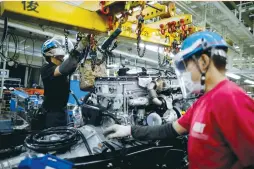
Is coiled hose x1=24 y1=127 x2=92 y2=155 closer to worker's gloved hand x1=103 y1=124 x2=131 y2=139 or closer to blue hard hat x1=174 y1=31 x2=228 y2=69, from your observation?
worker's gloved hand x1=103 y1=124 x2=131 y2=139

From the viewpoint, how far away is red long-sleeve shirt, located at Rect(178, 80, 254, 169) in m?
1.18

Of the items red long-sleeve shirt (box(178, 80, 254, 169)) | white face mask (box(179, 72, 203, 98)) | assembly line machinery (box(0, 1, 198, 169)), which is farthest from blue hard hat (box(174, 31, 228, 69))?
assembly line machinery (box(0, 1, 198, 169))

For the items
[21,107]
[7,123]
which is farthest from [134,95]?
[21,107]

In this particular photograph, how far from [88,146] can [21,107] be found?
678cm

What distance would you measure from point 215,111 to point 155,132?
919 mm

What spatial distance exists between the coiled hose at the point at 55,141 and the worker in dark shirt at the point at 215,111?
1.42 metres

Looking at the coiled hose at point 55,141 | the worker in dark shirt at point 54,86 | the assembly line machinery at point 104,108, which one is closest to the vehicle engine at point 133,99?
the assembly line machinery at point 104,108

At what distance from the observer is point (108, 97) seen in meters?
3.56

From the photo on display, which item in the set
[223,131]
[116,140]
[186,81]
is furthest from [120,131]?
[223,131]

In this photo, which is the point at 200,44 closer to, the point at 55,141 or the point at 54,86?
the point at 55,141

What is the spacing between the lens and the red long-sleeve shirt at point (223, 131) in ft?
3.88

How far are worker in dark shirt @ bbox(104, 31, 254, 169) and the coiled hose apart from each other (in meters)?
1.42

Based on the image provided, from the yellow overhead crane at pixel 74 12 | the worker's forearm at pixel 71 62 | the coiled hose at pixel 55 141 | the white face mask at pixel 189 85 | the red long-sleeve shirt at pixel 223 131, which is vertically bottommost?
the coiled hose at pixel 55 141

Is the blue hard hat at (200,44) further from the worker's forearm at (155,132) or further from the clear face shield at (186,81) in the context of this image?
the worker's forearm at (155,132)
